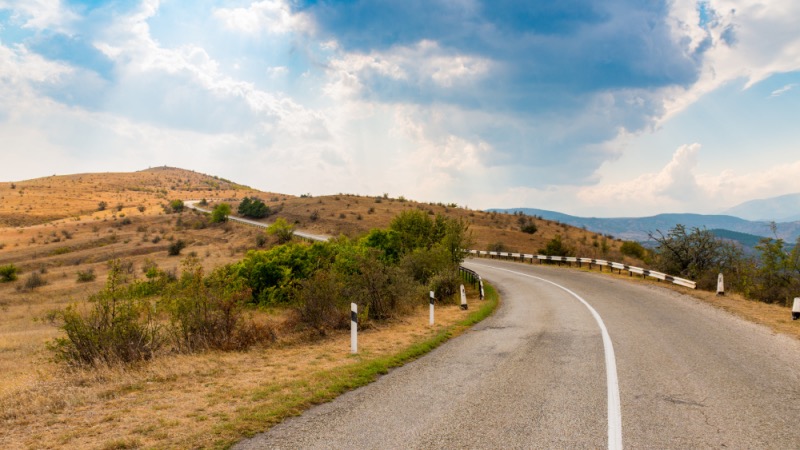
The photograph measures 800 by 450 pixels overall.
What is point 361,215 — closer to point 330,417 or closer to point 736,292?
point 736,292

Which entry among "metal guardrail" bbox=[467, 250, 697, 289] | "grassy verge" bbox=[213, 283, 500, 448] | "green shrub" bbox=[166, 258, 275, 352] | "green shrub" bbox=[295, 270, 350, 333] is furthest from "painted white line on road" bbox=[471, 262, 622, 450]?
"metal guardrail" bbox=[467, 250, 697, 289]

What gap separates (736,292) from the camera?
1844 centimetres

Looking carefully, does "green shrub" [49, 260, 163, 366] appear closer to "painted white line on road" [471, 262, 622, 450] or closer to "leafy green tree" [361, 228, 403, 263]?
"painted white line on road" [471, 262, 622, 450]

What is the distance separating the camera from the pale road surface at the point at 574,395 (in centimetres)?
508

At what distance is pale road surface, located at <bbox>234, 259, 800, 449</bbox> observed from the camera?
16.7ft

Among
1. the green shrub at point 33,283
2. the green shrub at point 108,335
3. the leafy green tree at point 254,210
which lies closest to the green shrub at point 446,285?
the green shrub at point 108,335

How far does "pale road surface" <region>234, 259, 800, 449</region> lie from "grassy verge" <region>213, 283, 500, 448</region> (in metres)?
0.22

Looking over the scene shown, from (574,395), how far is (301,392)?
167 inches

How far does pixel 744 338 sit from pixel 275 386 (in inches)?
423

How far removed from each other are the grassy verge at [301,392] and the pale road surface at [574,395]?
22cm

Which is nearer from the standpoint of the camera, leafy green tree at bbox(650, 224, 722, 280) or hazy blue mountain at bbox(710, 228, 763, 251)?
hazy blue mountain at bbox(710, 228, 763, 251)

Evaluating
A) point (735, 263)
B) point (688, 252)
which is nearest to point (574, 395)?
point (735, 263)

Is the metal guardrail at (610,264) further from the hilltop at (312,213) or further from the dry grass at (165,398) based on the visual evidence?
the dry grass at (165,398)

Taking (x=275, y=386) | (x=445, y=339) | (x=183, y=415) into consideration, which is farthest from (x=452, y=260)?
(x=183, y=415)
